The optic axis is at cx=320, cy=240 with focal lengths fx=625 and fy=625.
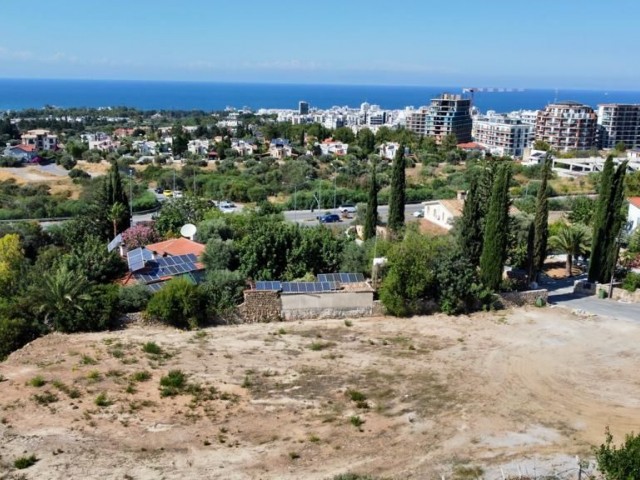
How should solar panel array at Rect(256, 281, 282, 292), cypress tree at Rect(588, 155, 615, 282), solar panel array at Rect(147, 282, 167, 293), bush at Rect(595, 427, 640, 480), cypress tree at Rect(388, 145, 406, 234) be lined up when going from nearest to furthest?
1. bush at Rect(595, 427, 640, 480)
2. solar panel array at Rect(256, 281, 282, 292)
3. solar panel array at Rect(147, 282, 167, 293)
4. cypress tree at Rect(588, 155, 615, 282)
5. cypress tree at Rect(388, 145, 406, 234)

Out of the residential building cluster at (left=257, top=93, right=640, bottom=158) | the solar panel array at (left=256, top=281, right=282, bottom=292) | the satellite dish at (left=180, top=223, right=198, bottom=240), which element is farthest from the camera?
the residential building cluster at (left=257, top=93, right=640, bottom=158)

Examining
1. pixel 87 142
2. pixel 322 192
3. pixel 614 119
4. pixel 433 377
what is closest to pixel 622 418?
pixel 433 377

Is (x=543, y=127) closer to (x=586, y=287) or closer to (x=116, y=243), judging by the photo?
(x=586, y=287)

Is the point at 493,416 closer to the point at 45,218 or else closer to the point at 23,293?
the point at 23,293

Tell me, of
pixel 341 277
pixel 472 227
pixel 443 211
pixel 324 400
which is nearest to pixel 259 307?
pixel 341 277

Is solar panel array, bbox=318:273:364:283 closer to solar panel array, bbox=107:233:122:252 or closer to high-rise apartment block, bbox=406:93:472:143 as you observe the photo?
solar panel array, bbox=107:233:122:252

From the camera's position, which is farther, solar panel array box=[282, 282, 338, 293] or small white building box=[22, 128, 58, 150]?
small white building box=[22, 128, 58, 150]

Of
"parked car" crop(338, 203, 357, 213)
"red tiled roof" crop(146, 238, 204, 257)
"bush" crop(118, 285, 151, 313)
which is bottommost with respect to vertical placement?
"parked car" crop(338, 203, 357, 213)

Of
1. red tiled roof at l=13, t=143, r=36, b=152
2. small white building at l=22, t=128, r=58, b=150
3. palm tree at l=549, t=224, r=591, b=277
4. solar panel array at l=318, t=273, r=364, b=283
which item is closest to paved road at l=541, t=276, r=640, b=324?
palm tree at l=549, t=224, r=591, b=277
